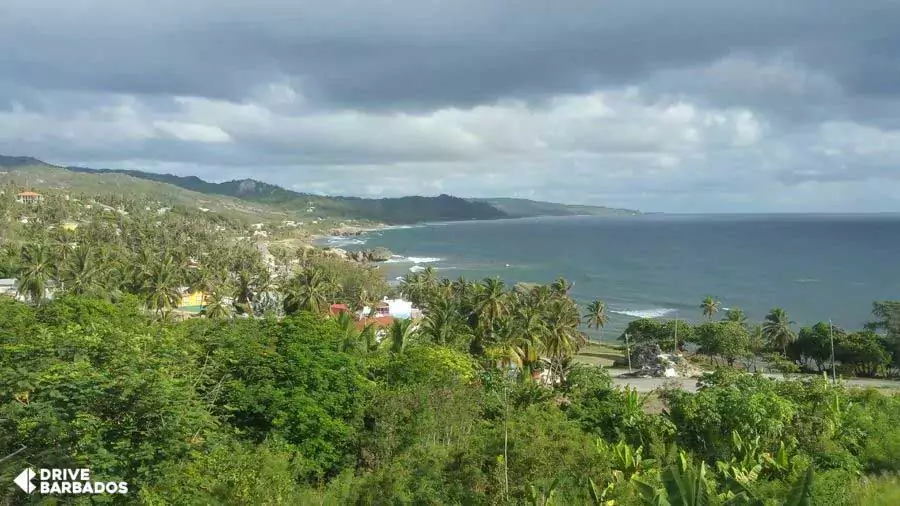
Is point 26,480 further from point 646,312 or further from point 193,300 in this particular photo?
point 646,312

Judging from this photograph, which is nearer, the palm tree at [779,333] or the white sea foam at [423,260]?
the palm tree at [779,333]

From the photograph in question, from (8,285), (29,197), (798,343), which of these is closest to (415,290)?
(8,285)

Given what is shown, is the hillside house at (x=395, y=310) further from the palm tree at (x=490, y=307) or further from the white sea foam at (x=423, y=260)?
the white sea foam at (x=423, y=260)

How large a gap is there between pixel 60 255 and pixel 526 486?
66.5m

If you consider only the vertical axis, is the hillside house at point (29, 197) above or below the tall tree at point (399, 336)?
above

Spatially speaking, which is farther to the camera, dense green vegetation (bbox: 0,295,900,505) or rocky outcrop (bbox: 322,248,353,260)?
rocky outcrop (bbox: 322,248,353,260)

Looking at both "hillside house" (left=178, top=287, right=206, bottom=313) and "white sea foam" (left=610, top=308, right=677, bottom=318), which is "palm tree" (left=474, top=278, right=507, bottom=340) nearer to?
"hillside house" (left=178, top=287, right=206, bottom=313)

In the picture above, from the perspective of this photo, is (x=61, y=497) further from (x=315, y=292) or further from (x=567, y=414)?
(x=315, y=292)

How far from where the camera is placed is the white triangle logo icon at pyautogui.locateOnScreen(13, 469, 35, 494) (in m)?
12.4

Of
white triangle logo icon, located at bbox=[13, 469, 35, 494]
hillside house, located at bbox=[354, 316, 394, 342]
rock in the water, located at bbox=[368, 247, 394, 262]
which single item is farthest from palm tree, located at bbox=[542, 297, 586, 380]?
rock in the water, located at bbox=[368, 247, 394, 262]

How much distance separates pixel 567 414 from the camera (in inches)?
928

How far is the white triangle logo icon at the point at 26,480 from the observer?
12.4 meters

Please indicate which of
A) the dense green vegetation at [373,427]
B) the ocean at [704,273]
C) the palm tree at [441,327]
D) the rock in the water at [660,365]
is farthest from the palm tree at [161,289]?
the ocean at [704,273]

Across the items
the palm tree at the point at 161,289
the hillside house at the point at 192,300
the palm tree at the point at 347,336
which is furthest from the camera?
the hillside house at the point at 192,300
